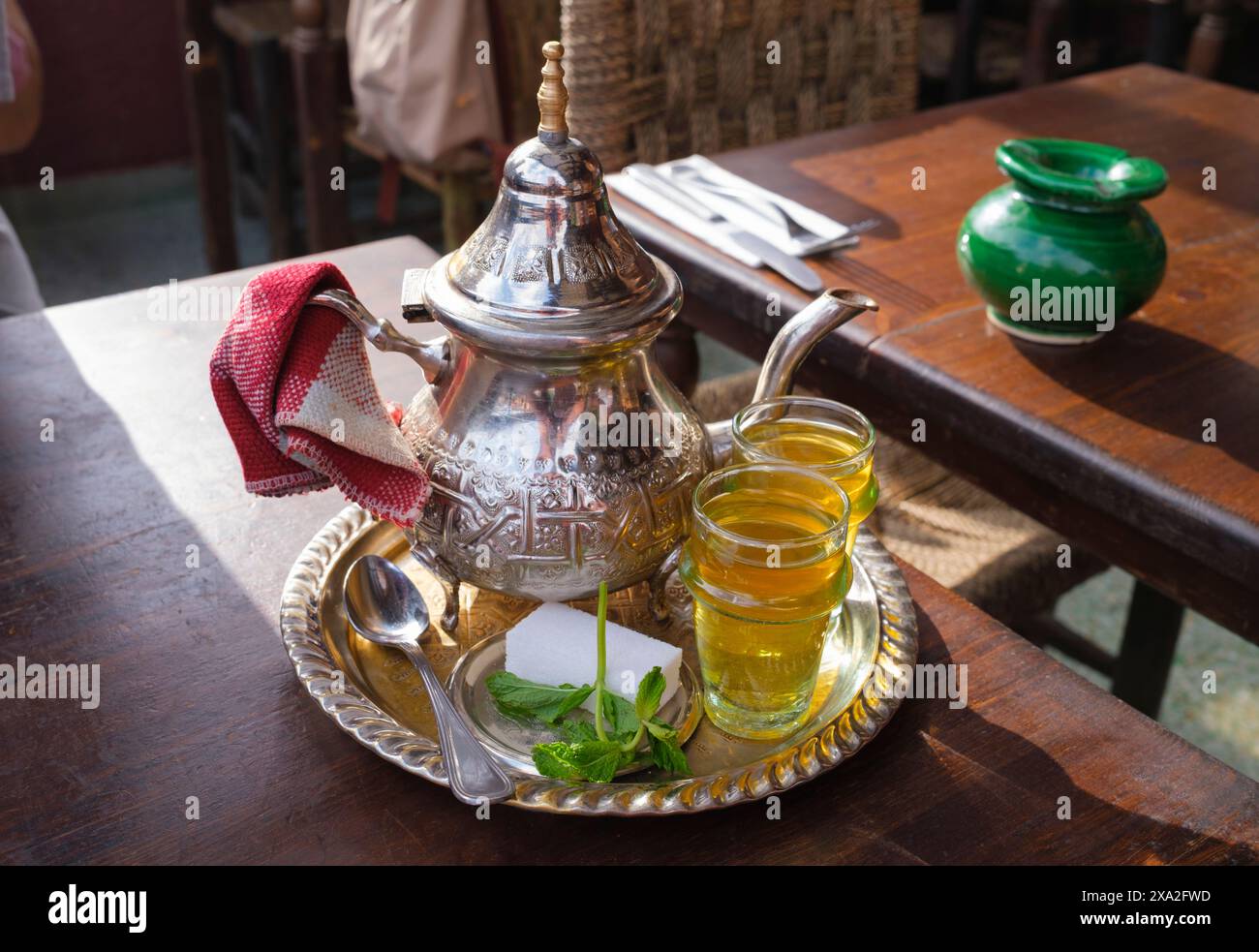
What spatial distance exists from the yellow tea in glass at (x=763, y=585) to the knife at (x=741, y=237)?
1.66ft

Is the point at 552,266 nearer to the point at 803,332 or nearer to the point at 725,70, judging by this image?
the point at 803,332

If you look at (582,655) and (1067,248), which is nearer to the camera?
(582,655)

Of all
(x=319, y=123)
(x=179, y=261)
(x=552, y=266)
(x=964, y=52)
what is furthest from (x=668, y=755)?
(x=179, y=261)

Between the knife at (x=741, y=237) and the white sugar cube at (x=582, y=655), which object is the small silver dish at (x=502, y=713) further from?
the knife at (x=741, y=237)

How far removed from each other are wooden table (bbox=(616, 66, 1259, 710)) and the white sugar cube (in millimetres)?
432

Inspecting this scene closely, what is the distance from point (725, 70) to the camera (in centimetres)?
176

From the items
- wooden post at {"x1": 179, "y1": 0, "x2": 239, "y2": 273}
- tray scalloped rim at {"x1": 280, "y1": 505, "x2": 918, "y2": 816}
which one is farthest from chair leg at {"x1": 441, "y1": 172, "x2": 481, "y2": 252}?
tray scalloped rim at {"x1": 280, "y1": 505, "x2": 918, "y2": 816}

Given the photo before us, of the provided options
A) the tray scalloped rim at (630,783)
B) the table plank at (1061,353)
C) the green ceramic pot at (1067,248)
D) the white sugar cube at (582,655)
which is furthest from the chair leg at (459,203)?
the white sugar cube at (582,655)

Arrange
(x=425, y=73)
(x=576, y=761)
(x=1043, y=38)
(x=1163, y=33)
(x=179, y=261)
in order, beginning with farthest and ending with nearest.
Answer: (x=179, y=261) → (x=1043, y=38) → (x=1163, y=33) → (x=425, y=73) → (x=576, y=761)

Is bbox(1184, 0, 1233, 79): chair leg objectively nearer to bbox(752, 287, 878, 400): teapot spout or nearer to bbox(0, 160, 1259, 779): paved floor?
bbox(0, 160, 1259, 779): paved floor

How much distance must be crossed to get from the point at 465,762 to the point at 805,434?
Result: 1.02 feet

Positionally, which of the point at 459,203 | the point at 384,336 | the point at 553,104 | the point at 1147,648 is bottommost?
the point at 1147,648

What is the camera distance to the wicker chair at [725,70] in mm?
1641
